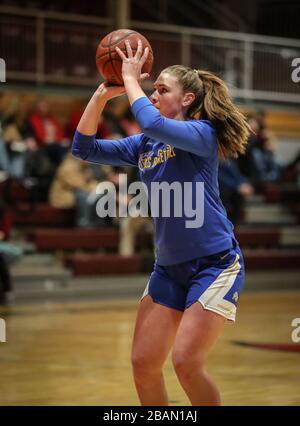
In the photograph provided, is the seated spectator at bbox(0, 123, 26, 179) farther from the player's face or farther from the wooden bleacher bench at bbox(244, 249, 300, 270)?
the player's face

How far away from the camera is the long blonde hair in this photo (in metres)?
3.91

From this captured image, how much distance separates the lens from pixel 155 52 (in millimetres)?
15805

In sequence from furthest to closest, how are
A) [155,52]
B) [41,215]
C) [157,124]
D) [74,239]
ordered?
[155,52]
[41,215]
[74,239]
[157,124]

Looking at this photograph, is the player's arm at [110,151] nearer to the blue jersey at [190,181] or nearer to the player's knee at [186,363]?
the blue jersey at [190,181]

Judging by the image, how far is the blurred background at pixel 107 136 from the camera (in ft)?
41.5

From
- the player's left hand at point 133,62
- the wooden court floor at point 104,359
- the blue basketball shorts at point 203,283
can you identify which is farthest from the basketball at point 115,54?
the wooden court floor at point 104,359

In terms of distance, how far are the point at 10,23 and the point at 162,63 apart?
3.00 m

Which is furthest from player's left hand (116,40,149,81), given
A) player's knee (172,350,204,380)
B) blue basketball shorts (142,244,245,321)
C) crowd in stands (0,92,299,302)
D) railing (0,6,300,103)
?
railing (0,6,300,103)

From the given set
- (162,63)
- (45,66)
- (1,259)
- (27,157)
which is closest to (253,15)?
(162,63)

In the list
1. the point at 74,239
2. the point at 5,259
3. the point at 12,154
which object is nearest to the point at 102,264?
the point at 74,239

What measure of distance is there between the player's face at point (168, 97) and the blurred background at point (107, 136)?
7090mm

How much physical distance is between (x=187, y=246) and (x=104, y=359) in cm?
360

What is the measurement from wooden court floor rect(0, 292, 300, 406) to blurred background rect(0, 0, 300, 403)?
1334 millimetres

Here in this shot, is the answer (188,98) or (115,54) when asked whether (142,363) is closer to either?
(188,98)
